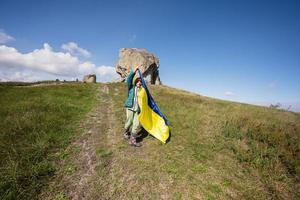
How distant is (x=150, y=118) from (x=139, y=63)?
145ft

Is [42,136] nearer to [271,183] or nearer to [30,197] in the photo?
[30,197]

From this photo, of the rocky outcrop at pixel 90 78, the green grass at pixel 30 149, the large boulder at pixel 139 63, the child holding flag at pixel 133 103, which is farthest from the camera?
the large boulder at pixel 139 63

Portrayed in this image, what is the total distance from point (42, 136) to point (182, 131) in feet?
23.8

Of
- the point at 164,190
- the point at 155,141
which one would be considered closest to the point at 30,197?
the point at 164,190

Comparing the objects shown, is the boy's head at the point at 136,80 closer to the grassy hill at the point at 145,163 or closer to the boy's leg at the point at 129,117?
the boy's leg at the point at 129,117

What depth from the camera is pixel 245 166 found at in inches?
234

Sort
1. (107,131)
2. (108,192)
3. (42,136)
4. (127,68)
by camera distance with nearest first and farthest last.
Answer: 1. (108,192)
2. (42,136)
3. (107,131)
4. (127,68)

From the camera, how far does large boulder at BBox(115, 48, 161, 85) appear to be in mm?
50406

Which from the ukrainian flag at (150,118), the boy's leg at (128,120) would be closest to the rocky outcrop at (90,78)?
the ukrainian flag at (150,118)

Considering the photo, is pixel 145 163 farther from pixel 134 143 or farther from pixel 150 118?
pixel 150 118

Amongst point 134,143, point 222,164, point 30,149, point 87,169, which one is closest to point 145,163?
point 134,143

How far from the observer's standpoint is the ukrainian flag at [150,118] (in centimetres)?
729

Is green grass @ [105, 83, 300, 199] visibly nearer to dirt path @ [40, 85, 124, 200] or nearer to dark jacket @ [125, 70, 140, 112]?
dirt path @ [40, 85, 124, 200]

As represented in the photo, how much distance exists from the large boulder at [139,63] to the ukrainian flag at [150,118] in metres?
42.1
